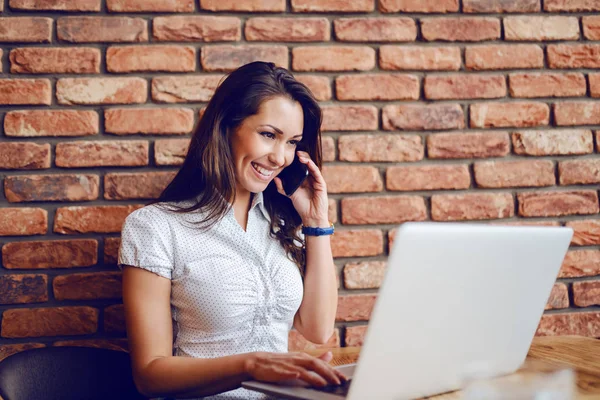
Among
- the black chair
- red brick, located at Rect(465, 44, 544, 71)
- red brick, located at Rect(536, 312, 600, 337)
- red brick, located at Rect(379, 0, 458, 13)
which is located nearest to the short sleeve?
the black chair

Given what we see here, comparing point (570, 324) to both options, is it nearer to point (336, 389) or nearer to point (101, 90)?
point (336, 389)

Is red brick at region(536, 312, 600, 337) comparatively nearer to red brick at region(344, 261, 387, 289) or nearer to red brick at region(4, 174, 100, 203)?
red brick at region(344, 261, 387, 289)

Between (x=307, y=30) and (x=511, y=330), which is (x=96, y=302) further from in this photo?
(x=511, y=330)

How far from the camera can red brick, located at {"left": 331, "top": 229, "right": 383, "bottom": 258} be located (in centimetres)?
161

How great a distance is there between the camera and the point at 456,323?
2.55 feet

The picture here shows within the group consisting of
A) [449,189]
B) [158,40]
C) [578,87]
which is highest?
[158,40]

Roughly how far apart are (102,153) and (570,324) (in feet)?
5.13

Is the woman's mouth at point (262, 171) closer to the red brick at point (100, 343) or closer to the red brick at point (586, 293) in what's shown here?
the red brick at point (100, 343)

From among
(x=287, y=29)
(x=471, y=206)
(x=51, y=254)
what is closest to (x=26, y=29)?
(x=51, y=254)

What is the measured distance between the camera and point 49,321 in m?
1.49

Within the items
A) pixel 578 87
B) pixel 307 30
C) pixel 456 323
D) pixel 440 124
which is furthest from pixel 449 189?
pixel 456 323

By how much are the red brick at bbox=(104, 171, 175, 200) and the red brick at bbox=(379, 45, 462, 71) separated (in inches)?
30.7

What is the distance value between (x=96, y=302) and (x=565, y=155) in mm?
1546

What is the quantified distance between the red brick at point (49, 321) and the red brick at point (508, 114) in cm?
132
